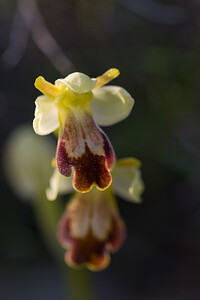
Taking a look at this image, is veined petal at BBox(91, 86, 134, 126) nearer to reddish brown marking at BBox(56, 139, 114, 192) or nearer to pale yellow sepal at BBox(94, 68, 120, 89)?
pale yellow sepal at BBox(94, 68, 120, 89)

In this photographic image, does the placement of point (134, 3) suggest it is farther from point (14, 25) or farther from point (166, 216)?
point (166, 216)

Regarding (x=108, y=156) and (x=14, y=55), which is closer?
(x=108, y=156)

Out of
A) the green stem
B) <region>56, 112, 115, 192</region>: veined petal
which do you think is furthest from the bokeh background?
<region>56, 112, 115, 192</region>: veined petal

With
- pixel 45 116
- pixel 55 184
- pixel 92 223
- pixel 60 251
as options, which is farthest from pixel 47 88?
pixel 60 251

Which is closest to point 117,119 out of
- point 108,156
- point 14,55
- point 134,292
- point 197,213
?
point 108,156

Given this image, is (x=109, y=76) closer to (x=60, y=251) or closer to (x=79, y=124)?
(x=79, y=124)

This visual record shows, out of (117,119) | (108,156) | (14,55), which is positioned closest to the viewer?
(108,156)

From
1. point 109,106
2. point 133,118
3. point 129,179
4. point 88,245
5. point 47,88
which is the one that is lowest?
point 88,245

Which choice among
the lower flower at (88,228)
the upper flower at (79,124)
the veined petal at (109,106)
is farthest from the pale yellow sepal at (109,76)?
the lower flower at (88,228)
